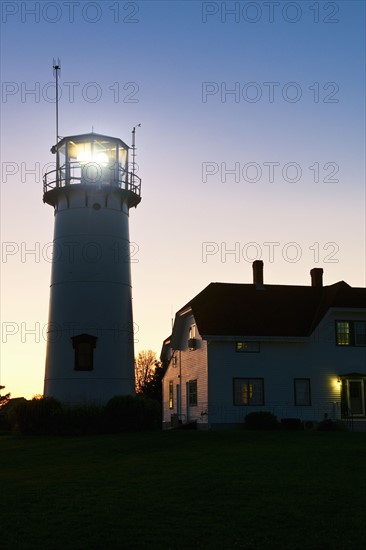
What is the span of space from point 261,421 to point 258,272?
28.5 feet

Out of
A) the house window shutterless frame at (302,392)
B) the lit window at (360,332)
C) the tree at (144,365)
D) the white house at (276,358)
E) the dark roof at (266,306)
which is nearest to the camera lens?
the white house at (276,358)

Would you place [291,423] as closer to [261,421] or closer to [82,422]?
[261,421]

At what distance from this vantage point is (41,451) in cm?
2481

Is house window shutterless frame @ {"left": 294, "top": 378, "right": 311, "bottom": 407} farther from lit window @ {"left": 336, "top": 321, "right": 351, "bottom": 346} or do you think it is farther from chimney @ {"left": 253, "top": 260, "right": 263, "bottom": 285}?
chimney @ {"left": 253, "top": 260, "right": 263, "bottom": 285}

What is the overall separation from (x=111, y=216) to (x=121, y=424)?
9.74 m

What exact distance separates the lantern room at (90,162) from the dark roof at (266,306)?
669 centimetres

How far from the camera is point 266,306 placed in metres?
37.3

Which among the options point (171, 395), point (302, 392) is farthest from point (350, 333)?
point (171, 395)

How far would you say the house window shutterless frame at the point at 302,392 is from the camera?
117ft

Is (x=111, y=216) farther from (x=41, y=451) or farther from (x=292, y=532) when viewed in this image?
(x=292, y=532)

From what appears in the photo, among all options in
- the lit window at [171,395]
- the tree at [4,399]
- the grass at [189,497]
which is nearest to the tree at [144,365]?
the tree at [4,399]

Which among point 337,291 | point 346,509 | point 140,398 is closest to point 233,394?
point 140,398

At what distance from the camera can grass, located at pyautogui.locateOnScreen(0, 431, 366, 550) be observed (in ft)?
40.7

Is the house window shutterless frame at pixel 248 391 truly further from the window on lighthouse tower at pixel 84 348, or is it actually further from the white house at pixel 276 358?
the window on lighthouse tower at pixel 84 348
